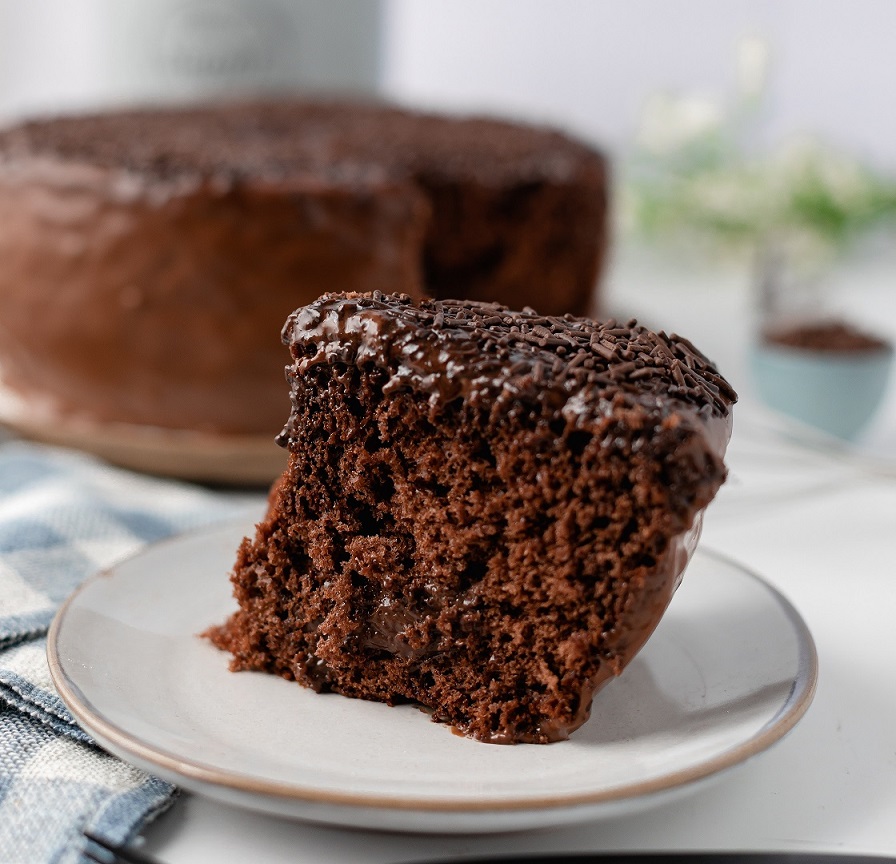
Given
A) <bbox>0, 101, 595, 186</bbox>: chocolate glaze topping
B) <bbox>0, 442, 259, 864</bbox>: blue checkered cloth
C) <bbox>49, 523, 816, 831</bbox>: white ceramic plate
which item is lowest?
<bbox>0, 442, 259, 864</bbox>: blue checkered cloth

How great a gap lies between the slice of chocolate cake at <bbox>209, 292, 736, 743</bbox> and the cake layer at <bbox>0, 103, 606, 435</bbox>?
1113 millimetres

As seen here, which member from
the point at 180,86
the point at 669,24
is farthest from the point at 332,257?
the point at 669,24

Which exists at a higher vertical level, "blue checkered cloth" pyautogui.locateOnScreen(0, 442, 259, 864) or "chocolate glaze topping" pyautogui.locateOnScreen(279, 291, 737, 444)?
"chocolate glaze topping" pyautogui.locateOnScreen(279, 291, 737, 444)

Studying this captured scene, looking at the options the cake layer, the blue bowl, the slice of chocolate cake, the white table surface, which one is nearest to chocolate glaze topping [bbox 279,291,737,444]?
the slice of chocolate cake

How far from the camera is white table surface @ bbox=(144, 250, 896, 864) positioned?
152 cm

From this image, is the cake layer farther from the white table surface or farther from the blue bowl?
the white table surface

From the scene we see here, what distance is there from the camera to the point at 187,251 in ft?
9.64

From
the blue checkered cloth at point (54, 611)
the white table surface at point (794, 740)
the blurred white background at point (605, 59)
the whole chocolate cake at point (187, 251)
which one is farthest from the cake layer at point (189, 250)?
the blurred white background at point (605, 59)

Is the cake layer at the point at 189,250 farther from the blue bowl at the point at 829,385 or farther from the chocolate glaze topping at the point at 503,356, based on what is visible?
the chocolate glaze topping at the point at 503,356

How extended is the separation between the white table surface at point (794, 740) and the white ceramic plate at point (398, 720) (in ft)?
0.26

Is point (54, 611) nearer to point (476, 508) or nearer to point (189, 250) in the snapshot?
point (476, 508)

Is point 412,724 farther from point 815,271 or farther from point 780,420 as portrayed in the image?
point 815,271

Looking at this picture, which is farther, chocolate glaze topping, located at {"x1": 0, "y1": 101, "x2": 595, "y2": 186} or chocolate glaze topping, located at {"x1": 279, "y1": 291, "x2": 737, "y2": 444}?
chocolate glaze topping, located at {"x1": 0, "y1": 101, "x2": 595, "y2": 186}

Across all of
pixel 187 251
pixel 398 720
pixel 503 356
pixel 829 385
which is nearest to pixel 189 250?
pixel 187 251
